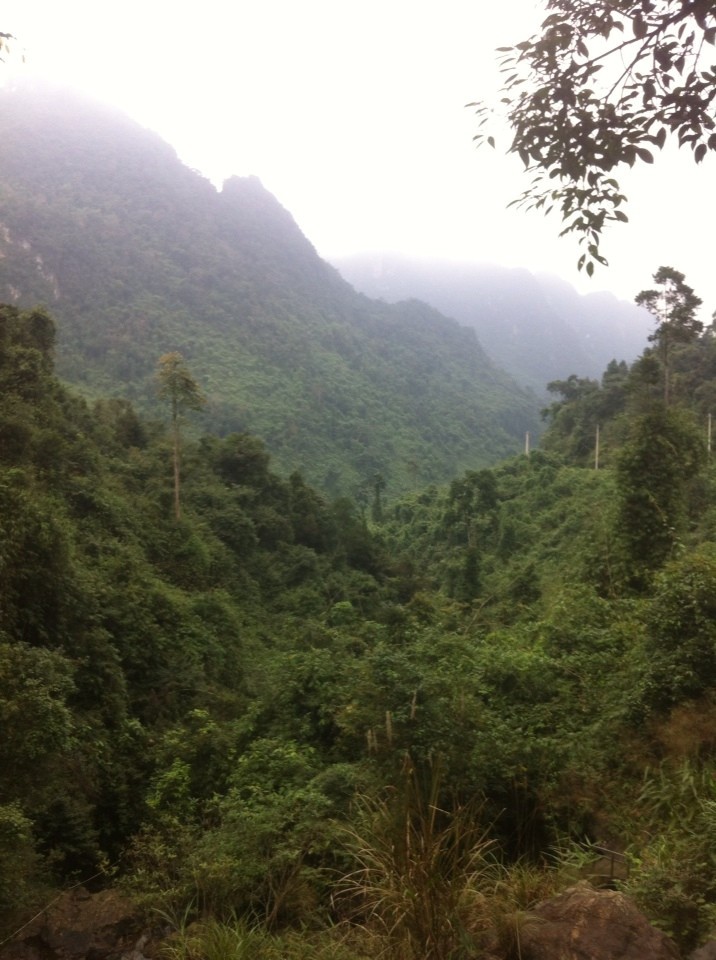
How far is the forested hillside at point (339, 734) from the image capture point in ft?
8.36

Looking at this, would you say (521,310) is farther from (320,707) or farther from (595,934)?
(595,934)

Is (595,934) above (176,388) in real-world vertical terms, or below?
below

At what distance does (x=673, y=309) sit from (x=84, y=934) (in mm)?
A: 19220

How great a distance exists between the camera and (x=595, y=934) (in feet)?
6.77

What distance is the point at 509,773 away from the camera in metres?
3.66

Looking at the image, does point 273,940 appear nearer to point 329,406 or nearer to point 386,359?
point 329,406

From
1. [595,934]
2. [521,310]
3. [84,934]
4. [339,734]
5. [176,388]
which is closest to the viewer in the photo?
[595,934]

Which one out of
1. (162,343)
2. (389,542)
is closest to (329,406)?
(162,343)

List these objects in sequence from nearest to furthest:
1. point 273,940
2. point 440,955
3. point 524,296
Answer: point 440,955, point 273,940, point 524,296

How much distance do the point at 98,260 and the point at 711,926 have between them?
174 ft

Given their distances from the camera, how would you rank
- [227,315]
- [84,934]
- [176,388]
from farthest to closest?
1. [227,315]
2. [176,388]
3. [84,934]

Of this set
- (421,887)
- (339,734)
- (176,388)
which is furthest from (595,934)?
(176,388)

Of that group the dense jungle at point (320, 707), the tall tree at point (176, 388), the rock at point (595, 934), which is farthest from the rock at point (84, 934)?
the tall tree at point (176, 388)

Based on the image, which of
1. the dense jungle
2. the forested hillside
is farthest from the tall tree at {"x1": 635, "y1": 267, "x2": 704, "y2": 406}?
the forested hillside
